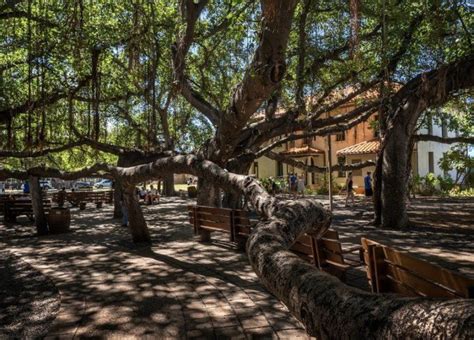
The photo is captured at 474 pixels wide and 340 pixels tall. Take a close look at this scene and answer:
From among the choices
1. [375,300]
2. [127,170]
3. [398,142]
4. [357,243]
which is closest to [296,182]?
[398,142]

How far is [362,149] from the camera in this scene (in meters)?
30.2

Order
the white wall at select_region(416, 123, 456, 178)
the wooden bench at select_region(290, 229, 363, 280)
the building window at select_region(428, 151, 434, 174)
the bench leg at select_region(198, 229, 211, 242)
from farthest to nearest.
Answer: the building window at select_region(428, 151, 434, 174) → the white wall at select_region(416, 123, 456, 178) → the bench leg at select_region(198, 229, 211, 242) → the wooden bench at select_region(290, 229, 363, 280)

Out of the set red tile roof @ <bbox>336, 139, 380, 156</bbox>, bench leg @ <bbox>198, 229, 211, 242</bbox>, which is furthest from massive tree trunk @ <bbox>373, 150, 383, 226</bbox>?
red tile roof @ <bbox>336, 139, 380, 156</bbox>

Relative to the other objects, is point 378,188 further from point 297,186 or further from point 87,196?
point 87,196

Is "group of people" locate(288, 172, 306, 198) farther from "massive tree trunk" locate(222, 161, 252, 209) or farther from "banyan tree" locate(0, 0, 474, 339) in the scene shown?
"massive tree trunk" locate(222, 161, 252, 209)

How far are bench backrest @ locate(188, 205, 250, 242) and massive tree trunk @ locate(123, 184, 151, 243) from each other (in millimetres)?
1339

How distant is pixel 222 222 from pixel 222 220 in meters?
0.05

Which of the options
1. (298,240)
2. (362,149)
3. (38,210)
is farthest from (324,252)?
(362,149)

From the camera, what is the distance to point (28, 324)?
4973 mm

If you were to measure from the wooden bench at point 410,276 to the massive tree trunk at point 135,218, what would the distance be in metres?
6.43

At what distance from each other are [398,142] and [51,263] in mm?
9665

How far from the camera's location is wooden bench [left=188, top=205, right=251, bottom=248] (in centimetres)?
913

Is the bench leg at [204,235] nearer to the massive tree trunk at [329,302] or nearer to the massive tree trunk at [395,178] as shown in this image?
→ the massive tree trunk at [395,178]

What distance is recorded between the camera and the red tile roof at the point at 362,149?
96.8 ft
